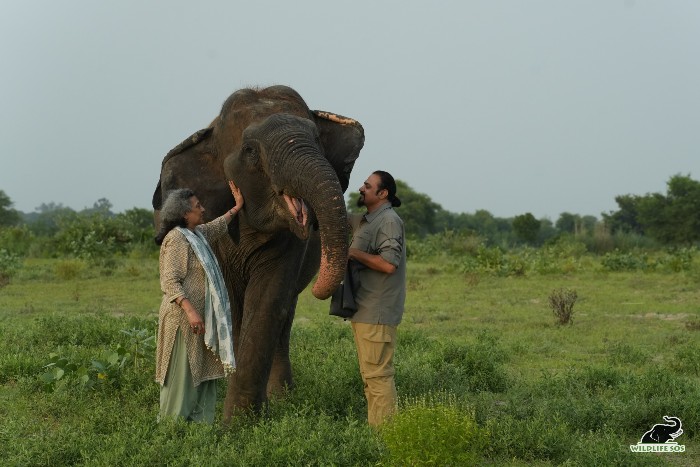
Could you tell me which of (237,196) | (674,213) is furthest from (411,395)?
(674,213)

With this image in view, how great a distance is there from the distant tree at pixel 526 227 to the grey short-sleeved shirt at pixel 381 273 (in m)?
37.6

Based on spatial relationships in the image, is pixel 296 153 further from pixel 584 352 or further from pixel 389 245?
pixel 584 352

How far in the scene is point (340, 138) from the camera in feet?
21.5

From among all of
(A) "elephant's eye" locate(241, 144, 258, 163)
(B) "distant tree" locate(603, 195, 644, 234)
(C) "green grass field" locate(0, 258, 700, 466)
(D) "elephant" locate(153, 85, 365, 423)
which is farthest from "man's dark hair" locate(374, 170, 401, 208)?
(B) "distant tree" locate(603, 195, 644, 234)

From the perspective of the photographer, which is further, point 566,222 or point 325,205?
point 566,222

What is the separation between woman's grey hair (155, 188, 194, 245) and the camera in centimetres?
549

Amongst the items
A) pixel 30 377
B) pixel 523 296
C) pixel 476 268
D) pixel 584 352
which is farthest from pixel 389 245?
pixel 476 268

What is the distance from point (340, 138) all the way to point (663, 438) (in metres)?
3.04

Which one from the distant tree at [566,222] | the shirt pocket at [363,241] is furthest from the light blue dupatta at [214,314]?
the distant tree at [566,222]

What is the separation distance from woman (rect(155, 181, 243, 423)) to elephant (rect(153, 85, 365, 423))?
1.38 ft

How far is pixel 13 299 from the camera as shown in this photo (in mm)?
14484

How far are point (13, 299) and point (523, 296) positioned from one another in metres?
8.45

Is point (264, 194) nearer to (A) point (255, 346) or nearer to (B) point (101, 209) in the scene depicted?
(A) point (255, 346)

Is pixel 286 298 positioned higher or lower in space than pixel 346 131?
lower
